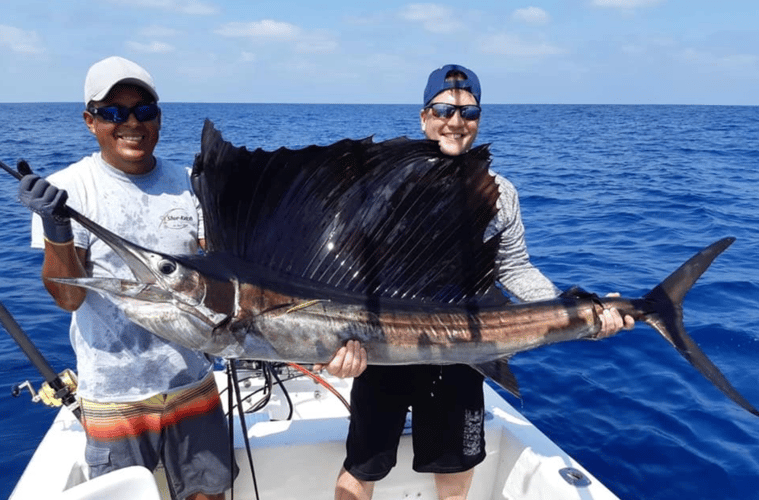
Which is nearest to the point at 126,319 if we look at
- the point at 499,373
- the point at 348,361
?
the point at 348,361

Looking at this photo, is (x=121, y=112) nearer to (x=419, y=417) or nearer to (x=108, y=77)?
(x=108, y=77)

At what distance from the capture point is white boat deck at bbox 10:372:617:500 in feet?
7.16

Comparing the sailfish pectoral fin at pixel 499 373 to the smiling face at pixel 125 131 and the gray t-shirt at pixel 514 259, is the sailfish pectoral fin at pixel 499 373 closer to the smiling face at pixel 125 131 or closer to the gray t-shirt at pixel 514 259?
the gray t-shirt at pixel 514 259

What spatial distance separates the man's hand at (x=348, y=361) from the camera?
167cm

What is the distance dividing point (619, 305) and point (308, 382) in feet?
5.88

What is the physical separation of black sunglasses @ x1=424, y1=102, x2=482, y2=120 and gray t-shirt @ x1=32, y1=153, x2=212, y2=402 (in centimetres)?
89

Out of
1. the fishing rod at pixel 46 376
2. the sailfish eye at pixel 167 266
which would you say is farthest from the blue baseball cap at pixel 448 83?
the fishing rod at pixel 46 376

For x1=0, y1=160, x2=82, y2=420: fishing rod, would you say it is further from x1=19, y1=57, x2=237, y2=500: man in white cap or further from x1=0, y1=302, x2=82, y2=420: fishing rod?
x1=19, y1=57, x2=237, y2=500: man in white cap

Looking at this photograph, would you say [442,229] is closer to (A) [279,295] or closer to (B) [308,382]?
(A) [279,295]

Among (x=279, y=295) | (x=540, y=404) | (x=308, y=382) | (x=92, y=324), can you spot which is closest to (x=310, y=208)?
(x=279, y=295)

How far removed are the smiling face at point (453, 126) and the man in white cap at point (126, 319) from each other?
0.87 meters

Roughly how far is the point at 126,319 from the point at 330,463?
41.0 inches

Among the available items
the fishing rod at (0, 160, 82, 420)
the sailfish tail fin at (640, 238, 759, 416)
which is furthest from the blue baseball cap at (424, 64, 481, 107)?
the fishing rod at (0, 160, 82, 420)

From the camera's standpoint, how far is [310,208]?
1.80 meters
